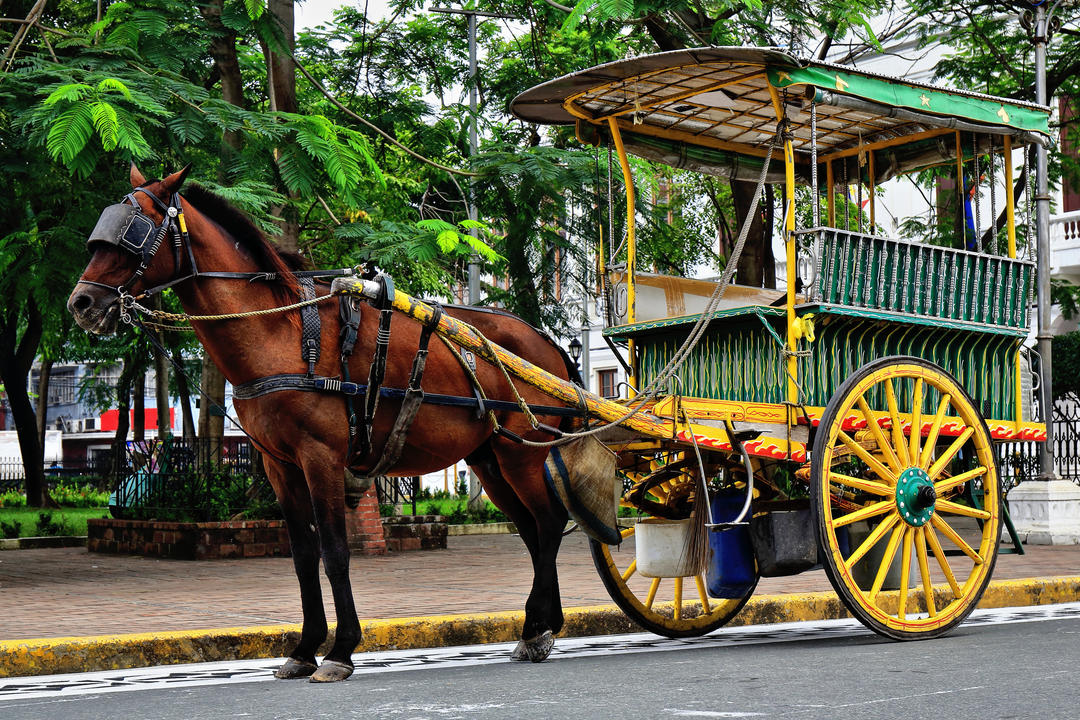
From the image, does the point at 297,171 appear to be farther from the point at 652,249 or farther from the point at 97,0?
the point at 652,249

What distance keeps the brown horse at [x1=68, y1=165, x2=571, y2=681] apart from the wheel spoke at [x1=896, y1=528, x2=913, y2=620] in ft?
6.01

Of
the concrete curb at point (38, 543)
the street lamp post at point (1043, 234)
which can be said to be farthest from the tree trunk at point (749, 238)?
the concrete curb at point (38, 543)

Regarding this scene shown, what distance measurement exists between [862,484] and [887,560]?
41 centimetres

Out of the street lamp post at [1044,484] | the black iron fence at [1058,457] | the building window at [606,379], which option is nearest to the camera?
the street lamp post at [1044,484]

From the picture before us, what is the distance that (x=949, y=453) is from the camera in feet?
23.8

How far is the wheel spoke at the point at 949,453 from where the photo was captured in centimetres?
717

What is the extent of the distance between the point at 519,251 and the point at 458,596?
4.95m

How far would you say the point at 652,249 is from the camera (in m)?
18.2

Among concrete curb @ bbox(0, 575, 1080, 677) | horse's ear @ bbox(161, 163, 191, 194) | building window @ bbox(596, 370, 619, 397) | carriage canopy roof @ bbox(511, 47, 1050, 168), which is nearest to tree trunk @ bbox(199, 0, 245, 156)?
carriage canopy roof @ bbox(511, 47, 1050, 168)

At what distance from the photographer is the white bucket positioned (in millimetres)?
7293

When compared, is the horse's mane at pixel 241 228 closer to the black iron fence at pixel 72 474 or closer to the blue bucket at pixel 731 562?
the blue bucket at pixel 731 562

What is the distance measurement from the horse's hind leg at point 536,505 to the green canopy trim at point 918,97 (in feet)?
8.01

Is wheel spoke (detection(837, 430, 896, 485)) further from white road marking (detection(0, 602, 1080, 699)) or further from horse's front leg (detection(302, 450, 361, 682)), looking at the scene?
horse's front leg (detection(302, 450, 361, 682))

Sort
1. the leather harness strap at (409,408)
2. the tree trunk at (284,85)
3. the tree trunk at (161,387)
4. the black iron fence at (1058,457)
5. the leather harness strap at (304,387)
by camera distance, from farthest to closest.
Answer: the tree trunk at (161,387) → the black iron fence at (1058,457) → the tree trunk at (284,85) → the leather harness strap at (409,408) → the leather harness strap at (304,387)
